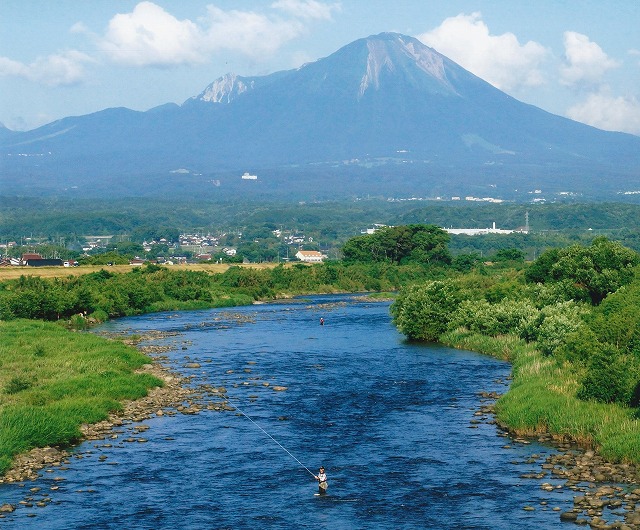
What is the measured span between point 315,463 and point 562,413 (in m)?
7.35

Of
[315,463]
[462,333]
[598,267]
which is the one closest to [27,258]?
[462,333]

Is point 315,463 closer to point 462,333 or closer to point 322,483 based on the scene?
point 322,483

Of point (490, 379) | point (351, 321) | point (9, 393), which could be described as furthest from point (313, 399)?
point (351, 321)

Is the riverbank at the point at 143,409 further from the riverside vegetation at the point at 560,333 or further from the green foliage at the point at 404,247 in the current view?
the green foliage at the point at 404,247

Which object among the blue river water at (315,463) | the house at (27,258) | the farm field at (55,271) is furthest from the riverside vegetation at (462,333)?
the house at (27,258)

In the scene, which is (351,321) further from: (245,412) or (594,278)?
(245,412)

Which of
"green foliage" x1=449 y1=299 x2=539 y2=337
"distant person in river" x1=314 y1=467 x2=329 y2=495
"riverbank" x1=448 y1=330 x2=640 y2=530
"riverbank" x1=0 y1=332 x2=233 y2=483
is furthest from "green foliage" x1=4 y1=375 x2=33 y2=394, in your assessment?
"green foliage" x1=449 y1=299 x2=539 y2=337

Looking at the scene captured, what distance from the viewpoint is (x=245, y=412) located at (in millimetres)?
30828

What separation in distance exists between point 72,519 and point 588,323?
75.3ft

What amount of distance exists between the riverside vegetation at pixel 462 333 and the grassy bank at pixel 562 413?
0.04 metres

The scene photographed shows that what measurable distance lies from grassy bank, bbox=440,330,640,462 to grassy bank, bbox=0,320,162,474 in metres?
12.4

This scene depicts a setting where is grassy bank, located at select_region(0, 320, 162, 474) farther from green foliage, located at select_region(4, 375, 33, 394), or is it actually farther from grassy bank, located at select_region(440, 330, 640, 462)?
grassy bank, located at select_region(440, 330, 640, 462)

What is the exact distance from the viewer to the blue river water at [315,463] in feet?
68.6

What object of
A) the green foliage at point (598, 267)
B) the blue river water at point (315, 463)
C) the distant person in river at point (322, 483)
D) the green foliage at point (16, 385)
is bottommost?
the blue river water at point (315, 463)
